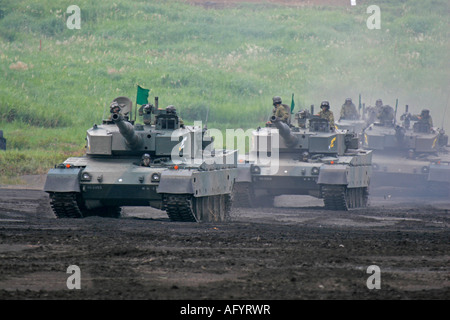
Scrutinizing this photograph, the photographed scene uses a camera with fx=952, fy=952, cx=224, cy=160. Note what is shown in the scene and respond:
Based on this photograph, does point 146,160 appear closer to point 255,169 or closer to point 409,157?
point 255,169

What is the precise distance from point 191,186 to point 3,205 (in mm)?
5872

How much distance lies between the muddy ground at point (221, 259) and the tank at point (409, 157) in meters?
10.9

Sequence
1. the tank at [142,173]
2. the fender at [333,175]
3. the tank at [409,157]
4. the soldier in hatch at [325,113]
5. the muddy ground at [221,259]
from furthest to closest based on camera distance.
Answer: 1. the tank at [409,157]
2. the soldier in hatch at [325,113]
3. the fender at [333,175]
4. the tank at [142,173]
5. the muddy ground at [221,259]

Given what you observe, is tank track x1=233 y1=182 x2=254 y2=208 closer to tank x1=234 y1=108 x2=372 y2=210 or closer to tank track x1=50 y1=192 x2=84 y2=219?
tank x1=234 y1=108 x2=372 y2=210

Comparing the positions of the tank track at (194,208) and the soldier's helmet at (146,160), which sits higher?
the soldier's helmet at (146,160)

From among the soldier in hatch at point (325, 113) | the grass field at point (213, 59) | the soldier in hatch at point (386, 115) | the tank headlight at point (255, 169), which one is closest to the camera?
the tank headlight at point (255, 169)

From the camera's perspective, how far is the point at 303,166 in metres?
23.5

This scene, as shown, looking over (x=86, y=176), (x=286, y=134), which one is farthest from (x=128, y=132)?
(x=286, y=134)

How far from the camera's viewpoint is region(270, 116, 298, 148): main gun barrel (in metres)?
22.9

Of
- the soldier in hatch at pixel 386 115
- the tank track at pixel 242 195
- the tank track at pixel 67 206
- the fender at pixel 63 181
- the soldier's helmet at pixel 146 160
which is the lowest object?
the tank track at pixel 242 195

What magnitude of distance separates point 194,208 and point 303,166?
590 centimetres

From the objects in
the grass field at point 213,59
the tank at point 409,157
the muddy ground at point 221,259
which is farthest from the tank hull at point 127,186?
the grass field at point 213,59

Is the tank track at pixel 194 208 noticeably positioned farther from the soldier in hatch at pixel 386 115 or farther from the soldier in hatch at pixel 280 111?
the soldier in hatch at pixel 386 115

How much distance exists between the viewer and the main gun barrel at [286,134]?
22906 millimetres
